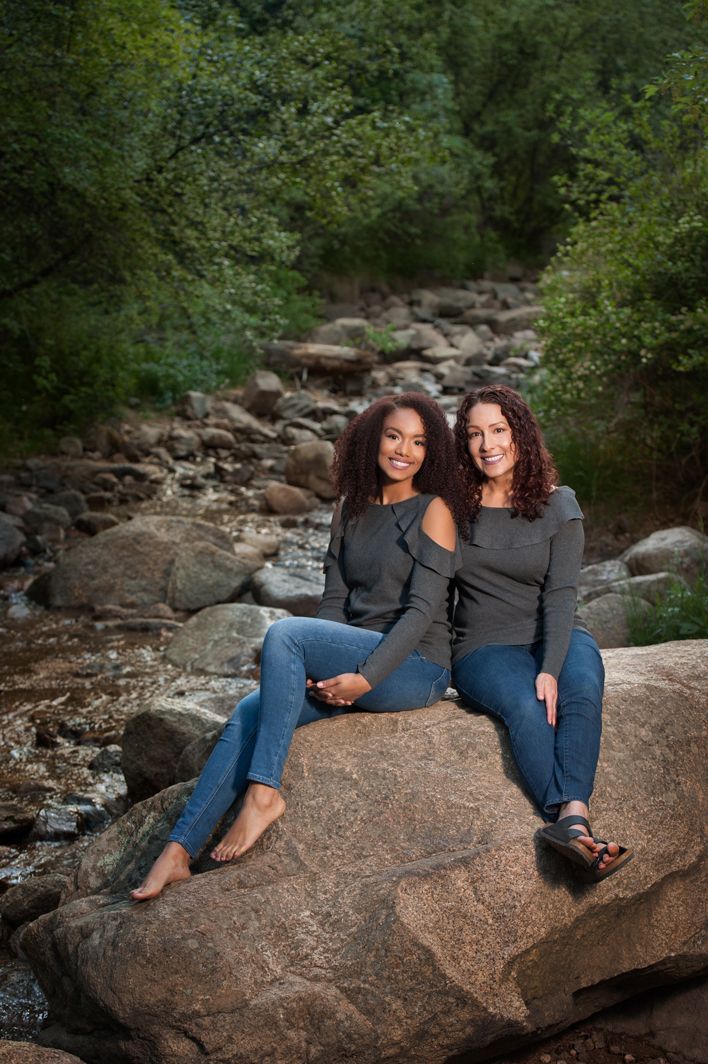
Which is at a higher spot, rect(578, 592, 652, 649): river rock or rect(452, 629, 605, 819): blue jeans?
rect(452, 629, 605, 819): blue jeans

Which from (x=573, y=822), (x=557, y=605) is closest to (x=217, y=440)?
(x=557, y=605)

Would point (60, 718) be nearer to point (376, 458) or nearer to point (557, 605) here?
point (376, 458)

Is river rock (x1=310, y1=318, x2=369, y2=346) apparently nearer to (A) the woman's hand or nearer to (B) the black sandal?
(A) the woman's hand

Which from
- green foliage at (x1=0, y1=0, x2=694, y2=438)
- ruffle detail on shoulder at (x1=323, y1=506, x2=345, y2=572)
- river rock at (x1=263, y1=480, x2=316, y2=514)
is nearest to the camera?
ruffle detail on shoulder at (x1=323, y1=506, x2=345, y2=572)

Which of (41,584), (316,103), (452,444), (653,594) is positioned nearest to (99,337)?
(316,103)

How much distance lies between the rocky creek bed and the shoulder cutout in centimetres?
173

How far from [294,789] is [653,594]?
4.53 m

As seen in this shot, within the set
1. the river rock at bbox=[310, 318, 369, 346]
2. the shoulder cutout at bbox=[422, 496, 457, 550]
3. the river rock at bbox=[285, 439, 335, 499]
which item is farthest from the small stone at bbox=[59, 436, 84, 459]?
the shoulder cutout at bbox=[422, 496, 457, 550]

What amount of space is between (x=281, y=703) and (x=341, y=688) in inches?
8.9

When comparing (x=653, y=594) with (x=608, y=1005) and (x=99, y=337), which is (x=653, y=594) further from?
(x=99, y=337)

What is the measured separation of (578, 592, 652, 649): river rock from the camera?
721cm

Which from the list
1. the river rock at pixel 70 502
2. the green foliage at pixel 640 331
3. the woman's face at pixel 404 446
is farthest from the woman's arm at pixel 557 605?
the river rock at pixel 70 502

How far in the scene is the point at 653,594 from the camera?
7707 mm

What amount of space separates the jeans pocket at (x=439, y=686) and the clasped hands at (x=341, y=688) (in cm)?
29
